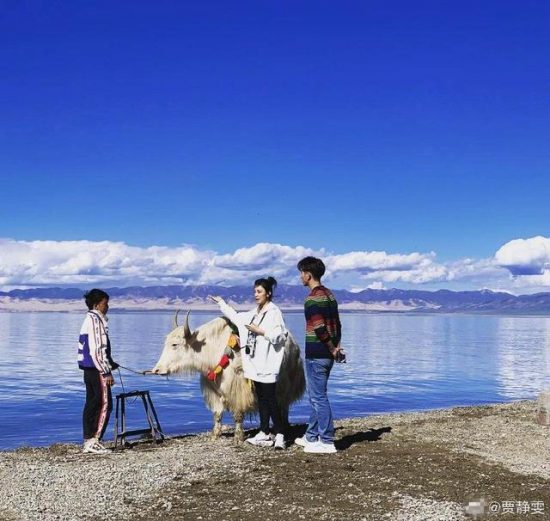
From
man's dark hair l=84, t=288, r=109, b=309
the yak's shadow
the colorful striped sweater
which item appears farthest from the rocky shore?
man's dark hair l=84, t=288, r=109, b=309

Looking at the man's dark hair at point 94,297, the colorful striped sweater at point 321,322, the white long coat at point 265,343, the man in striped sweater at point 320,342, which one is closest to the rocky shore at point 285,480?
the man in striped sweater at point 320,342

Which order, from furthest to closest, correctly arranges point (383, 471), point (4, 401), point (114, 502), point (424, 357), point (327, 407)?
point (424, 357)
point (4, 401)
point (327, 407)
point (383, 471)
point (114, 502)

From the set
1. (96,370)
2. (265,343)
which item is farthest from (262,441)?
(96,370)

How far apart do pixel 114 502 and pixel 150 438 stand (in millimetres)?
3957

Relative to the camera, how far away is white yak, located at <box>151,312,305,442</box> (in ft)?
33.7

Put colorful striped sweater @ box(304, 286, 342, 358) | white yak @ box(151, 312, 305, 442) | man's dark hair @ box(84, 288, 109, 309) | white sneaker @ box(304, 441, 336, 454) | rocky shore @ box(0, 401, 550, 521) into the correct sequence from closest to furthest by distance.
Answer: rocky shore @ box(0, 401, 550, 521) < colorful striped sweater @ box(304, 286, 342, 358) < white sneaker @ box(304, 441, 336, 454) < man's dark hair @ box(84, 288, 109, 309) < white yak @ box(151, 312, 305, 442)

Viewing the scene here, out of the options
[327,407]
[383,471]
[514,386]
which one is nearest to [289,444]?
[327,407]

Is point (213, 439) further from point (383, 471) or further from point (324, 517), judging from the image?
point (324, 517)

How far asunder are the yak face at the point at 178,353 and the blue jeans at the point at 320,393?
2096 millimetres

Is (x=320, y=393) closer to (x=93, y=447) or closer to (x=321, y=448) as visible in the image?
(x=321, y=448)

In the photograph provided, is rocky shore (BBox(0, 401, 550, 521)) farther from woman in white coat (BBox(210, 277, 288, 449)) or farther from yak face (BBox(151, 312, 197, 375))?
yak face (BBox(151, 312, 197, 375))

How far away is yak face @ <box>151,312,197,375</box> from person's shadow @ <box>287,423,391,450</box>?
189 cm

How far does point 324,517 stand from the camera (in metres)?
6.32

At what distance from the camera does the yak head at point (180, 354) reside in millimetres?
10273
